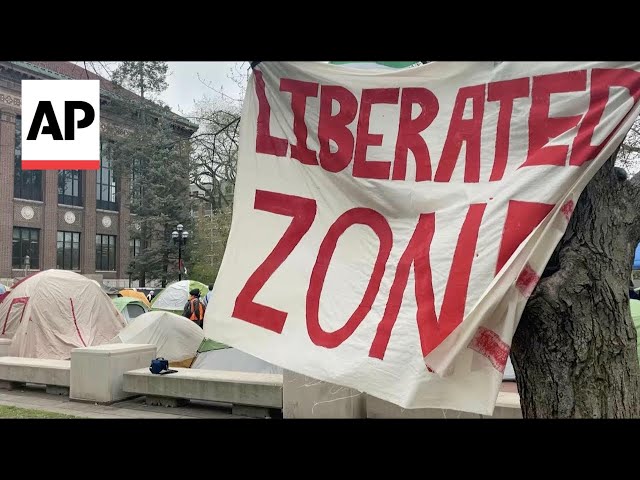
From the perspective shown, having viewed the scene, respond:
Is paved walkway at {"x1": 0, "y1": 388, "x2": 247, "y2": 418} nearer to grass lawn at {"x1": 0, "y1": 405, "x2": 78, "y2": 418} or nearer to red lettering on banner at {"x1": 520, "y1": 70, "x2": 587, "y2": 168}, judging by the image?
grass lawn at {"x1": 0, "y1": 405, "x2": 78, "y2": 418}

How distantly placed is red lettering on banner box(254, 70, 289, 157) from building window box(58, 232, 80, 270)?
41.4m

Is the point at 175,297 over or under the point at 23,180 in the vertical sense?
under

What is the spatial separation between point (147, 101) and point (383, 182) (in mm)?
37309

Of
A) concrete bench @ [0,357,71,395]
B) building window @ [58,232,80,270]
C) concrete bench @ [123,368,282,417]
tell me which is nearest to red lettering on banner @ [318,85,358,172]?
concrete bench @ [123,368,282,417]

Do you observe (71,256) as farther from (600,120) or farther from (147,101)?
(600,120)

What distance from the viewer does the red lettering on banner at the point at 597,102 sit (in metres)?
2.54

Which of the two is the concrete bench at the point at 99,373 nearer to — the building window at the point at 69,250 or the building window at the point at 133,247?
the building window at the point at 69,250

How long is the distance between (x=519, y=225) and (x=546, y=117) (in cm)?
59

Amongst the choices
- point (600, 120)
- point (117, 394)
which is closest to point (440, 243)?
point (600, 120)

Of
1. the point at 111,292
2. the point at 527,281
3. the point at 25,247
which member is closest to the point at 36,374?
the point at 527,281

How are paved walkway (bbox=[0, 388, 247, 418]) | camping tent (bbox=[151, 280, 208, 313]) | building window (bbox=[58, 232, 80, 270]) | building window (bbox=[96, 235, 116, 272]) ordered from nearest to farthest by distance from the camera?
paved walkway (bbox=[0, 388, 247, 418]), camping tent (bbox=[151, 280, 208, 313]), building window (bbox=[58, 232, 80, 270]), building window (bbox=[96, 235, 116, 272])

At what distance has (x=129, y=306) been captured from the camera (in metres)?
17.3

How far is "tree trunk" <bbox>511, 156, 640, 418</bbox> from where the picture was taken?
9.12ft

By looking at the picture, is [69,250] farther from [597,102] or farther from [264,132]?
[597,102]
